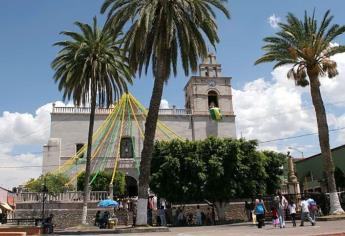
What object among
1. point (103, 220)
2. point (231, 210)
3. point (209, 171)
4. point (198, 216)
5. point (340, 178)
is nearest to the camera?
point (103, 220)

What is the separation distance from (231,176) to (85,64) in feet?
46.1

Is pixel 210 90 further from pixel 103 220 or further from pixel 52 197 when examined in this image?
pixel 103 220

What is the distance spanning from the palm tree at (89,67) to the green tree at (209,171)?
20.2 feet

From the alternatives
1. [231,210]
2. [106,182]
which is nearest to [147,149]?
[231,210]

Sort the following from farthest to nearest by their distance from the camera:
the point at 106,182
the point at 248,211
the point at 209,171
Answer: the point at 106,182, the point at 248,211, the point at 209,171

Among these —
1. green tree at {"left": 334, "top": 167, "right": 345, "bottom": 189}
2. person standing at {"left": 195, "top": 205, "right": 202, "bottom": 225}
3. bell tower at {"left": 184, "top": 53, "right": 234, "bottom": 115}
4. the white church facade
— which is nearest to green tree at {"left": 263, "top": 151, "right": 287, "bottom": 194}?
person standing at {"left": 195, "top": 205, "right": 202, "bottom": 225}

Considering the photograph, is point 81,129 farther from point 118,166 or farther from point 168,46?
point 168,46

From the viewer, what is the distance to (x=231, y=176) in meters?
35.8

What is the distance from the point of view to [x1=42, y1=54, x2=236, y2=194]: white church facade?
56.0m

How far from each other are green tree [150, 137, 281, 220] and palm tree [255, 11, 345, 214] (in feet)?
27.3

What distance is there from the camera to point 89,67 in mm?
34125

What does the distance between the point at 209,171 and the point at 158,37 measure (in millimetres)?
14122

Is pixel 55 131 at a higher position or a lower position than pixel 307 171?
higher

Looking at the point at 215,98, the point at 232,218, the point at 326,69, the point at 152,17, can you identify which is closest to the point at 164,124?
the point at 215,98
